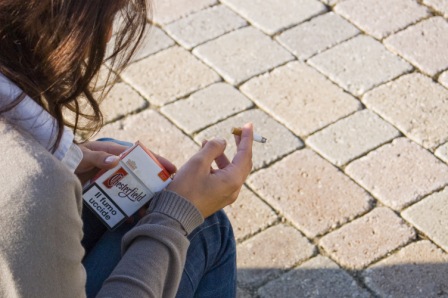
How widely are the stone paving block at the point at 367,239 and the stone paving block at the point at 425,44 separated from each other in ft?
2.93

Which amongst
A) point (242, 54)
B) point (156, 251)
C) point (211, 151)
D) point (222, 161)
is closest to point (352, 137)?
point (242, 54)

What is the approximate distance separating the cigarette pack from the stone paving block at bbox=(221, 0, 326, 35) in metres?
1.92

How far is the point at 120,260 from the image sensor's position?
1926mm

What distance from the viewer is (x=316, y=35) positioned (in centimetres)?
388

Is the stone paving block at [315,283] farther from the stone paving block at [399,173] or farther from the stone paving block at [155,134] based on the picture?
the stone paving block at [155,134]

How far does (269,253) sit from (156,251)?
3.61ft

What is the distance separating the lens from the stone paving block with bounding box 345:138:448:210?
3.11 m

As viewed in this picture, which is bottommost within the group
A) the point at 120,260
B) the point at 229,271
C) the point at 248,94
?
the point at 248,94

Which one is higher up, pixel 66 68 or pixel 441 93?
pixel 66 68

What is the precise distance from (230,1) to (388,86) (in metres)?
0.93

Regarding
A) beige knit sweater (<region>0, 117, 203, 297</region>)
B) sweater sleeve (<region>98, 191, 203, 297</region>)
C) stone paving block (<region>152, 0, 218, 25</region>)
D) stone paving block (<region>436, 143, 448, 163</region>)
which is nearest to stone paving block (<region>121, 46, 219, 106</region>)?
stone paving block (<region>152, 0, 218, 25</region>)

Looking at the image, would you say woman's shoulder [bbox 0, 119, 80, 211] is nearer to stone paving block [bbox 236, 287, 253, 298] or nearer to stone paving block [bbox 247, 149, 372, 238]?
stone paving block [bbox 236, 287, 253, 298]

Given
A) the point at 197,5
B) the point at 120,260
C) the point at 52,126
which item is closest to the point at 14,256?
the point at 52,126

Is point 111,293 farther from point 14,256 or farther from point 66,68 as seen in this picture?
point 66,68
